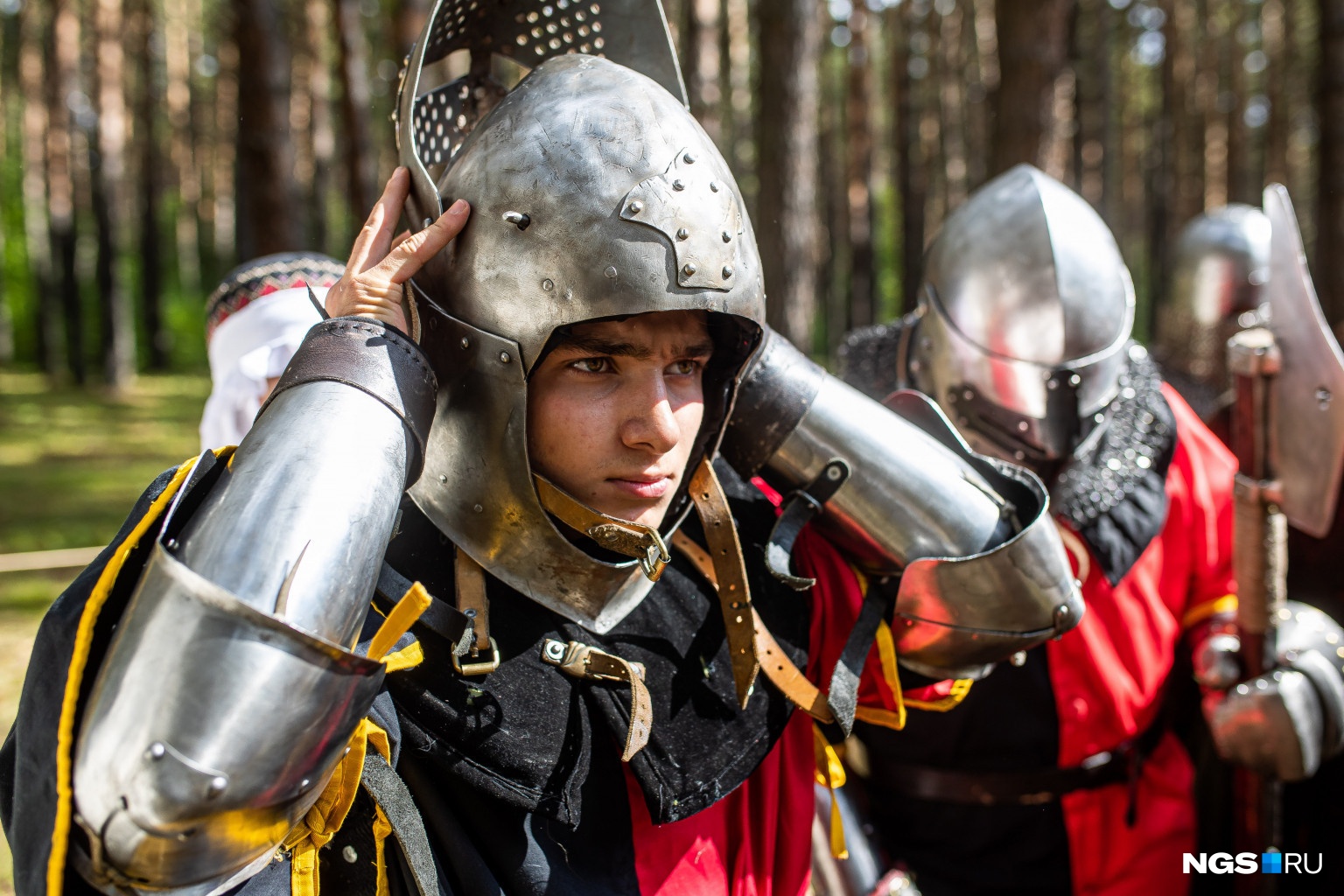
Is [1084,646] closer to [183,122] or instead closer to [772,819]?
[772,819]

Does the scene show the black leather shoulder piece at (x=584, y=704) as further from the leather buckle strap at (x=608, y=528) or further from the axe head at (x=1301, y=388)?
the axe head at (x=1301, y=388)

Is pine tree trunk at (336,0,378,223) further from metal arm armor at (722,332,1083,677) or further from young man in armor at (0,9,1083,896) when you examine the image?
metal arm armor at (722,332,1083,677)

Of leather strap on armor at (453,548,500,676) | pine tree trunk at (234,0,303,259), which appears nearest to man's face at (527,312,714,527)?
leather strap on armor at (453,548,500,676)

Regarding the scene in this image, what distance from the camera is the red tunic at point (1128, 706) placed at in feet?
8.07

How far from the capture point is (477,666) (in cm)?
143

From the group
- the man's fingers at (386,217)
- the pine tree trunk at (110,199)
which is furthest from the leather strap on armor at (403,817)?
the pine tree trunk at (110,199)

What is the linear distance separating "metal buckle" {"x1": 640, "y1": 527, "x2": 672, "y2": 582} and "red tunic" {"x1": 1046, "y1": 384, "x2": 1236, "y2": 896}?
1.33 m

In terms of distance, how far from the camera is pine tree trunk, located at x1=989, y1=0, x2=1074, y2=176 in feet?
17.1

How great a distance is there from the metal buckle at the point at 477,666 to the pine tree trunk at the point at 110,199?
600 inches

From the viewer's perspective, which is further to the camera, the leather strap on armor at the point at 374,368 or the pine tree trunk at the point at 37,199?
the pine tree trunk at the point at 37,199

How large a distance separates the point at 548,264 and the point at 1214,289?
469 centimetres

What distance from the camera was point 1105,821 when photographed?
2506 mm

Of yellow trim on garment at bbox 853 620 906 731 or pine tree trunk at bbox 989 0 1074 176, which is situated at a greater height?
pine tree trunk at bbox 989 0 1074 176

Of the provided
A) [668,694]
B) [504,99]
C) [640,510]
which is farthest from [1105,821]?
[504,99]
